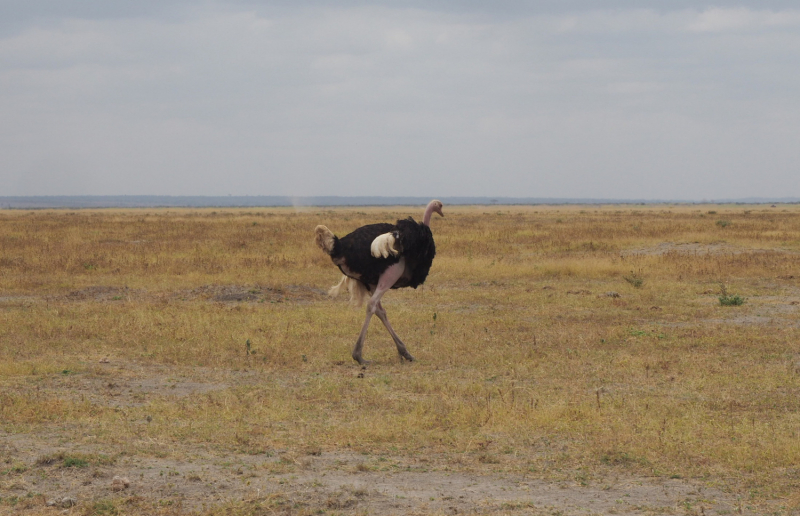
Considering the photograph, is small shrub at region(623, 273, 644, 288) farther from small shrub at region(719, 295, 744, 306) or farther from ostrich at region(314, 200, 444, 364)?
ostrich at region(314, 200, 444, 364)

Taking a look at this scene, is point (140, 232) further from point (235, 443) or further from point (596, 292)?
point (235, 443)

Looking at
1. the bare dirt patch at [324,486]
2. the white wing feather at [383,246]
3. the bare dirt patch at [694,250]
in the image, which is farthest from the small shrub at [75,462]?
the bare dirt patch at [694,250]

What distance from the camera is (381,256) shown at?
11.3 meters

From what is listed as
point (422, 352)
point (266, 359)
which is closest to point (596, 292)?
point (422, 352)

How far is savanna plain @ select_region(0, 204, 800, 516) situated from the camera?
6.22 meters

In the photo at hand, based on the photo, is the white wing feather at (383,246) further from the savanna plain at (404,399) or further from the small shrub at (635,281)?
the small shrub at (635,281)

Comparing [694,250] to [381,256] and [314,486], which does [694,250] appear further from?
[314,486]

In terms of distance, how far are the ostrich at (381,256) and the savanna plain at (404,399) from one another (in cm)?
76

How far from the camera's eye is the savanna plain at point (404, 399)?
20.4ft

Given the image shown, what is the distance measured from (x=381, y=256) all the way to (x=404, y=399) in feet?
8.76

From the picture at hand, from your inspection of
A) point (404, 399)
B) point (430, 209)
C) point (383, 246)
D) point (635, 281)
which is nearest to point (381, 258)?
point (383, 246)

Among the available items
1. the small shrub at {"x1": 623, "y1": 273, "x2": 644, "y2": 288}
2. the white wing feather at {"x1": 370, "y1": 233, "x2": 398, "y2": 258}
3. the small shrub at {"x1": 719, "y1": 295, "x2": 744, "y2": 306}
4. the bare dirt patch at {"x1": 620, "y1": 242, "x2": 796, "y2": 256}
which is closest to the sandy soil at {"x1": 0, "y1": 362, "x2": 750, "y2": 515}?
the white wing feather at {"x1": 370, "y1": 233, "x2": 398, "y2": 258}

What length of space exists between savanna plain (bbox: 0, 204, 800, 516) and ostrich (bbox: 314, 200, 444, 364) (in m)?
0.76

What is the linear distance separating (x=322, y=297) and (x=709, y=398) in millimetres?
10457
